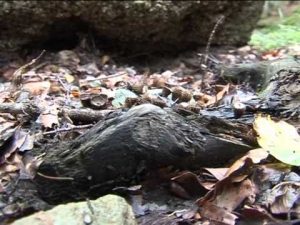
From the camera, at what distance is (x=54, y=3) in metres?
4.61

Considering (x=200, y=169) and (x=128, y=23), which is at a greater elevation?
(x=200, y=169)

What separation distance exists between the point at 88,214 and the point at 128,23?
3.32 metres

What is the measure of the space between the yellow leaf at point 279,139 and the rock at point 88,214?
726 mm

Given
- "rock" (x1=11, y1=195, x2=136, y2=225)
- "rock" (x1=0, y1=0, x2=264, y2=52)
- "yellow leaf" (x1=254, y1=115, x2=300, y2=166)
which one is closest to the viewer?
"rock" (x1=11, y1=195, x2=136, y2=225)

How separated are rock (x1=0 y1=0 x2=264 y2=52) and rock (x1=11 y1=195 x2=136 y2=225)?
319cm

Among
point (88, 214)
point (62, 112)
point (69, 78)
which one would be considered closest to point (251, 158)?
point (88, 214)

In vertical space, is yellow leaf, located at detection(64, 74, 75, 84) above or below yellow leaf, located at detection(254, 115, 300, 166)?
below

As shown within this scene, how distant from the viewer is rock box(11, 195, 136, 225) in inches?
68.7

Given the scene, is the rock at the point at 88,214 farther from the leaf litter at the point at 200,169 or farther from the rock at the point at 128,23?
the rock at the point at 128,23

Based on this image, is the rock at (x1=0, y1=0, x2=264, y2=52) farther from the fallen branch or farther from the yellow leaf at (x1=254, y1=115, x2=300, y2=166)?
the yellow leaf at (x1=254, y1=115, x2=300, y2=166)

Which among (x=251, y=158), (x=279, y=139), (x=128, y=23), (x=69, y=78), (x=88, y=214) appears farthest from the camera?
(x=128, y=23)

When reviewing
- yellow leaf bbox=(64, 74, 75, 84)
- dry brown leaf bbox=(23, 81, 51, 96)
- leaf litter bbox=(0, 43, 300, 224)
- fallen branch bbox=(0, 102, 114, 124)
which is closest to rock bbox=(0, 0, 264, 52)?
yellow leaf bbox=(64, 74, 75, 84)

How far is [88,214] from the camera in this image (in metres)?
1.76

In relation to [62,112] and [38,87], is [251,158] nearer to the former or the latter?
[62,112]
